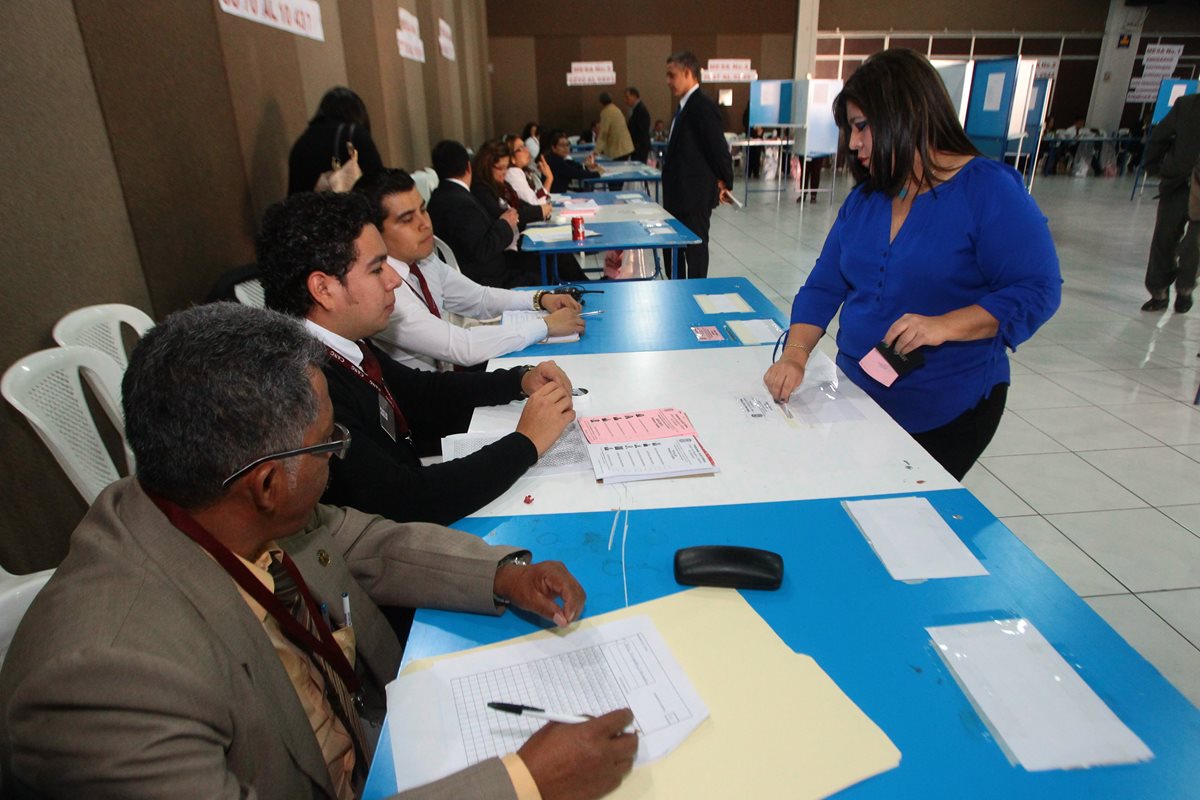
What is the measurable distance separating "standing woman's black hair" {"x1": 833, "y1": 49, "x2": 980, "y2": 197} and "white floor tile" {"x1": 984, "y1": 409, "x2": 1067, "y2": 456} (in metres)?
1.87

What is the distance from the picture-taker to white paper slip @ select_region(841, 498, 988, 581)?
1.07 meters

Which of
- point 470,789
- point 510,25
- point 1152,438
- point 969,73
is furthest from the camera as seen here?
point 510,25

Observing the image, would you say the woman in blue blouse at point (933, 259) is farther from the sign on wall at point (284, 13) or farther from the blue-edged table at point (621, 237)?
the sign on wall at point (284, 13)

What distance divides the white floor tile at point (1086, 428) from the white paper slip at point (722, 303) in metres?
1.75

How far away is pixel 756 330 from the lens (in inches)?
88.6

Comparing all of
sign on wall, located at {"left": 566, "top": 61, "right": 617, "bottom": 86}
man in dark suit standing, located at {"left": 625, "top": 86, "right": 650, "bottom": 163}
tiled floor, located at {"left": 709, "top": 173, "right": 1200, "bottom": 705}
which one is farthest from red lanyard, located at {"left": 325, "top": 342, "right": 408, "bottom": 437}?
sign on wall, located at {"left": 566, "top": 61, "right": 617, "bottom": 86}

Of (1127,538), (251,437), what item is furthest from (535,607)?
(1127,538)

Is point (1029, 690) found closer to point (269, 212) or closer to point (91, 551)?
point (91, 551)

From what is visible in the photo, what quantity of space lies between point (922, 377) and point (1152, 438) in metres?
2.27

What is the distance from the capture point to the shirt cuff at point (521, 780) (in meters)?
0.72

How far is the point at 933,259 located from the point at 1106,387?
293 cm

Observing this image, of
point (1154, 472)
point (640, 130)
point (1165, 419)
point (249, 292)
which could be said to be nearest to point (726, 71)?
point (640, 130)

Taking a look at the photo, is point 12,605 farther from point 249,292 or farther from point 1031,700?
point 1031,700

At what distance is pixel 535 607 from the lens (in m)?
0.99
